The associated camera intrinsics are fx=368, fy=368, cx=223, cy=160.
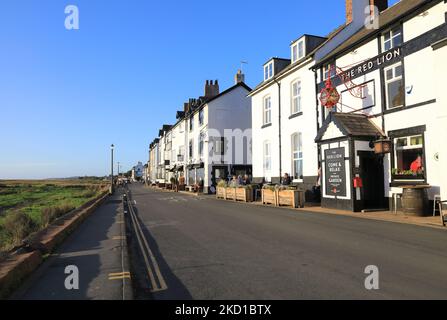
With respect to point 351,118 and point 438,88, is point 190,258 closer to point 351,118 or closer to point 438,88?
point 438,88

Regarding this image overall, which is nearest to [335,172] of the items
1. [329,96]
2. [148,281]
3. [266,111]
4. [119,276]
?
[329,96]

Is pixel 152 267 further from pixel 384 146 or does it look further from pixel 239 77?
pixel 239 77

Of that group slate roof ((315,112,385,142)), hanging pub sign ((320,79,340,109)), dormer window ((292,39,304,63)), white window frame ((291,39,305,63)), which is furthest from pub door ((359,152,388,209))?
dormer window ((292,39,304,63))

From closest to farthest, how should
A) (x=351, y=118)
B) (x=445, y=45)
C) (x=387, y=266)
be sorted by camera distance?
(x=387, y=266), (x=445, y=45), (x=351, y=118)

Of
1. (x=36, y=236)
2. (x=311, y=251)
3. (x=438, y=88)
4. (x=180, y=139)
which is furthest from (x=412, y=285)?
(x=180, y=139)

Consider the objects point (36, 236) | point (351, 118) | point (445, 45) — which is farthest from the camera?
point (351, 118)

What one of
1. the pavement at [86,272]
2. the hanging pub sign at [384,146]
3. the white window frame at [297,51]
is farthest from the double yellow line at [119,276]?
the white window frame at [297,51]

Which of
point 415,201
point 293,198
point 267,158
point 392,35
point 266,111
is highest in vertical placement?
point 392,35

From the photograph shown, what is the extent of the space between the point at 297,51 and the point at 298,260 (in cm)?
1964

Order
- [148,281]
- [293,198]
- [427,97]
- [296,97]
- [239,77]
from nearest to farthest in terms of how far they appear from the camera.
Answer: [148,281], [427,97], [293,198], [296,97], [239,77]

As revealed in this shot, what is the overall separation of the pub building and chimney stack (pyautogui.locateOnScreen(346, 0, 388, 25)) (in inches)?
146

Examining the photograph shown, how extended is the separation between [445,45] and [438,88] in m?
1.46

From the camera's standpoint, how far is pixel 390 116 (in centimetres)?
1570

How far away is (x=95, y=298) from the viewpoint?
16.0 ft
